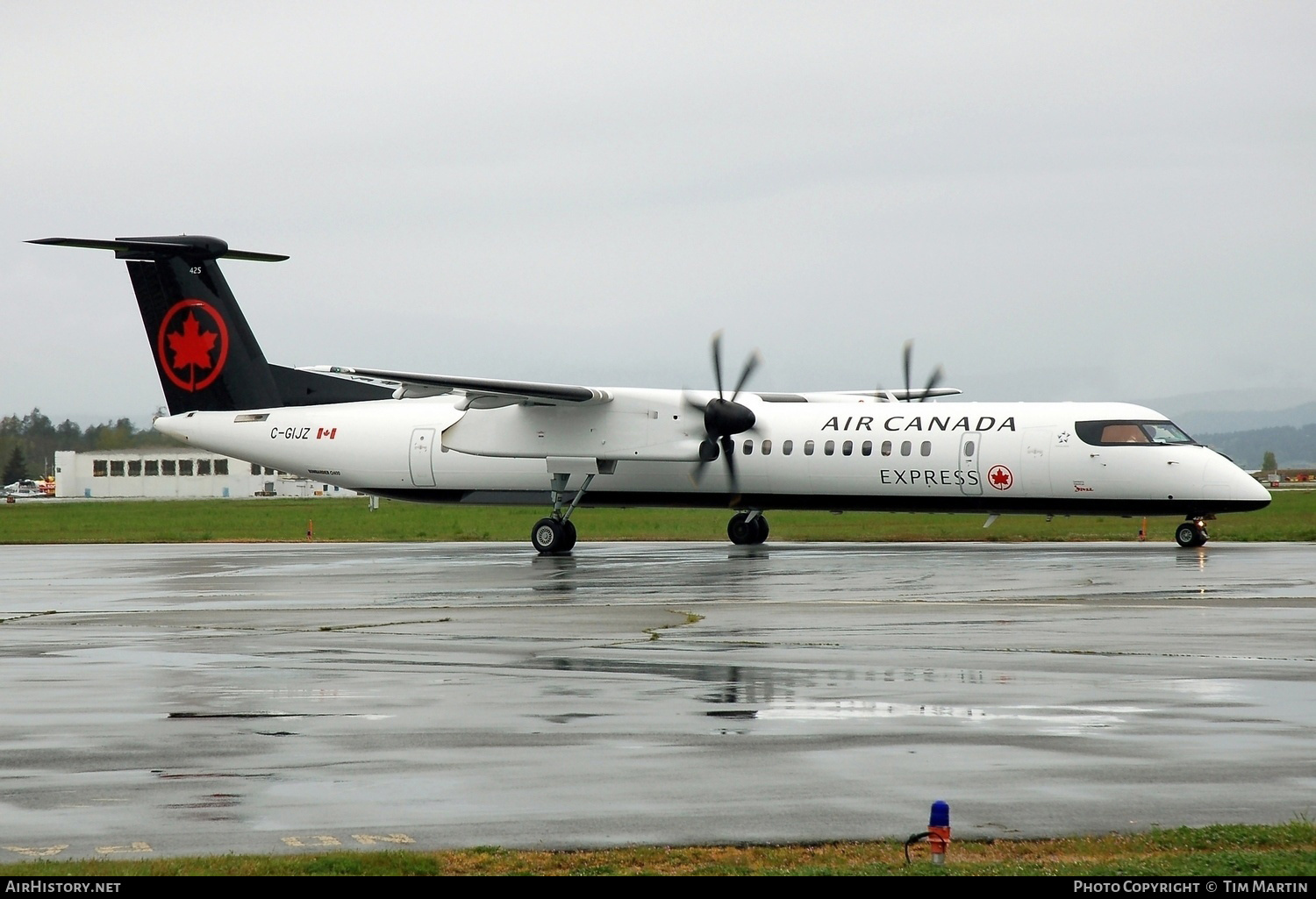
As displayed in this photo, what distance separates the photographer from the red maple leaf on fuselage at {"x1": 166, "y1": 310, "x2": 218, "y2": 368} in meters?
35.2

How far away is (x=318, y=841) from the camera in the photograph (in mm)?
6785

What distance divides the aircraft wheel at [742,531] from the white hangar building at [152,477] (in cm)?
8803

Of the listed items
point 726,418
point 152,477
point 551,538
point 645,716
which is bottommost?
point 645,716

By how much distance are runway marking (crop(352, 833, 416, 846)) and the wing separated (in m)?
21.6

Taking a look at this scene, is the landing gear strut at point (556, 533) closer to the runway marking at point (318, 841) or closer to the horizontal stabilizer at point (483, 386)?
the horizontal stabilizer at point (483, 386)

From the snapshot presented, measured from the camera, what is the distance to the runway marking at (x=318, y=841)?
6.72 m

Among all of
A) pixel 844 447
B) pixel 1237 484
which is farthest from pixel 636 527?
pixel 1237 484

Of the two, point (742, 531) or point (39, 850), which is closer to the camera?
point (39, 850)

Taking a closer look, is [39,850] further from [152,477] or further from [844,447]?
[152,477]

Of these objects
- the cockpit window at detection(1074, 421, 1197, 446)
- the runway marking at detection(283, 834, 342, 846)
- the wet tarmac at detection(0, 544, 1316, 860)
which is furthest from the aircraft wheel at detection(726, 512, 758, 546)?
the runway marking at detection(283, 834, 342, 846)

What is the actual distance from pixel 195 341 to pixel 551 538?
35.4ft

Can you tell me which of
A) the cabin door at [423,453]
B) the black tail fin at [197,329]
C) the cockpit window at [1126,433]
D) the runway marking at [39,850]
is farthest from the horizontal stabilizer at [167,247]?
the runway marking at [39,850]
